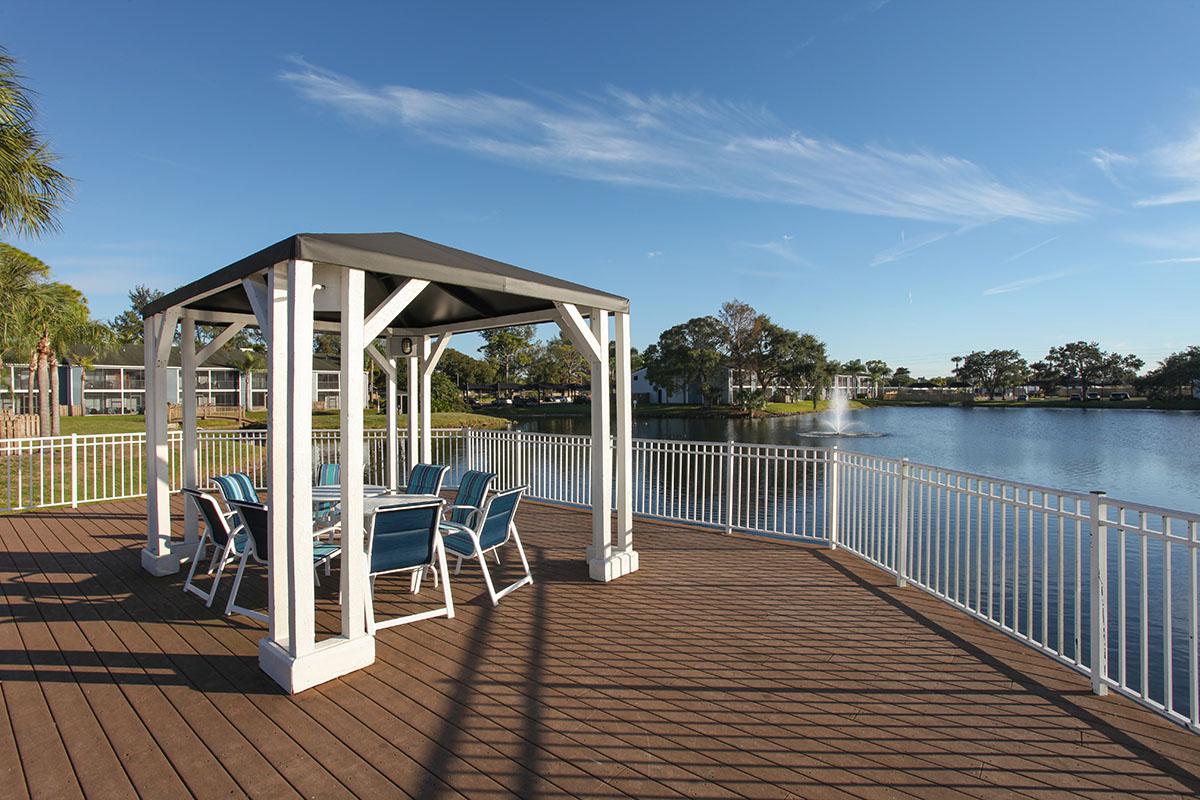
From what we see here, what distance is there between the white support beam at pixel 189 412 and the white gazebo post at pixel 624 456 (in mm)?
3660

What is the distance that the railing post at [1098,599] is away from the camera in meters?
2.77

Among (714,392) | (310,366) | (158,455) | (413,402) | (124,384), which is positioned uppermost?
(124,384)

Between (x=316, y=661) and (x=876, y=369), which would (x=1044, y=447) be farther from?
(x=876, y=369)

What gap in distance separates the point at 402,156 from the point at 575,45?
648cm

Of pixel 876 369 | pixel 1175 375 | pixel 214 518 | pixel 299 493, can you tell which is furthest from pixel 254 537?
pixel 876 369

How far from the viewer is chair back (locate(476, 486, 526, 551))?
425 cm

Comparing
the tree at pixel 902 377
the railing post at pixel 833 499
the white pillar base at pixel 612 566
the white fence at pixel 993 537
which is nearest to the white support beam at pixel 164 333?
the white fence at pixel 993 537

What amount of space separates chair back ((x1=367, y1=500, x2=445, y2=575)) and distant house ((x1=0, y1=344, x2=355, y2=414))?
89.4ft

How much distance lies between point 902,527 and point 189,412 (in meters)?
6.12

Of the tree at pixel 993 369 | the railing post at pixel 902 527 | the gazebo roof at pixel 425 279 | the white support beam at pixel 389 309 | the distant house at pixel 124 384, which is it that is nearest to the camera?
the gazebo roof at pixel 425 279

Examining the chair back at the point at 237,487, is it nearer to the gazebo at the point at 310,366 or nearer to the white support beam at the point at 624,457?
the gazebo at the point at 310,366

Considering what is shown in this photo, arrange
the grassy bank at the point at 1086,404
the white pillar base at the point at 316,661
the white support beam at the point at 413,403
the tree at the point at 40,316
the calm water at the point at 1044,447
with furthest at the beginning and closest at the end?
1. the grassy bank at the point at 1086,404
2. the calm water at the point at 1044,447
3. the tree at the point at 40,316
4. the white support beam at the point at 413,403
5. the white pillar base at the point at 316,661

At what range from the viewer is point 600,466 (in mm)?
4812

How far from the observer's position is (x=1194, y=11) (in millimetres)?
7418
